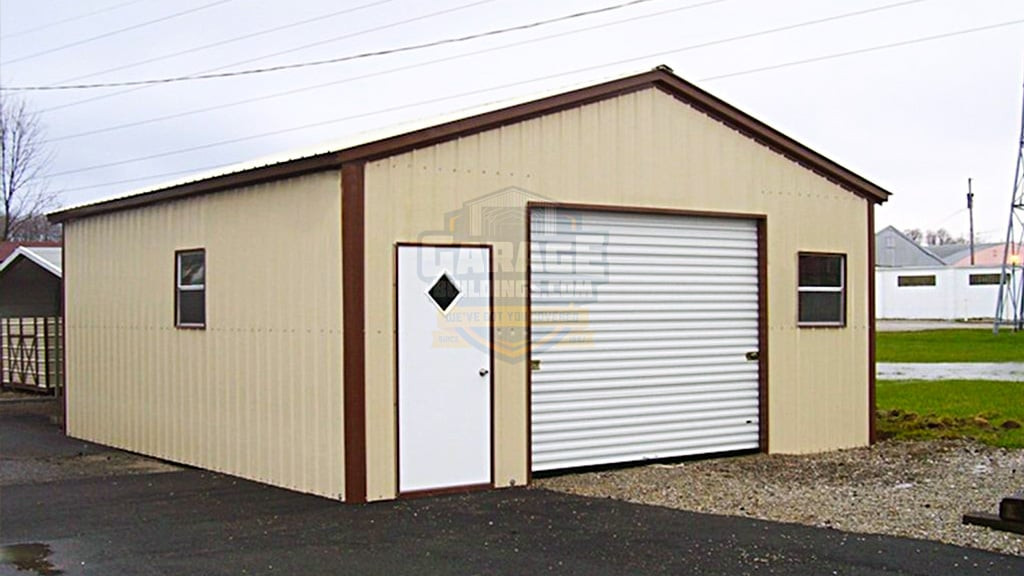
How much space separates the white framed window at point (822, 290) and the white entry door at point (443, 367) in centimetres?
437

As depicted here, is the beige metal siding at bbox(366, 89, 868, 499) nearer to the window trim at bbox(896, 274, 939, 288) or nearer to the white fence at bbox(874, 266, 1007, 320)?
the white fence at bbox(874, 266, 1007, 320)

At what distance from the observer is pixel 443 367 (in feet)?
35.2

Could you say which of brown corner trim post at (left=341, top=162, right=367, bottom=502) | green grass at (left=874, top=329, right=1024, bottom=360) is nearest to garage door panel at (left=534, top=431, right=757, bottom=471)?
brown corner trim post at (left=341, top=162, right=367, bottom=502)

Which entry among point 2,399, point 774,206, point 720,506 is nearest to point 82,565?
point 720,506

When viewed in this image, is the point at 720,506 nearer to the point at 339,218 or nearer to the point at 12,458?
the point at 339,218

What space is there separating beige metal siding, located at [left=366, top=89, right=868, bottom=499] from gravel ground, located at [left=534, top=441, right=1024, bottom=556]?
69 centimetres

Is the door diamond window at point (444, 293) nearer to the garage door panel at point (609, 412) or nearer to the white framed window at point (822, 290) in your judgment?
the garage door panel at point (609, 412)

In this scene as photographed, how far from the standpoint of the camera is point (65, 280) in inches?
634

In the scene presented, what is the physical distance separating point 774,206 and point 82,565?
8338mm

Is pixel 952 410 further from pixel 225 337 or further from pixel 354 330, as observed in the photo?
pixel 225 337

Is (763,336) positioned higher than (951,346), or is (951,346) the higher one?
(763,336)

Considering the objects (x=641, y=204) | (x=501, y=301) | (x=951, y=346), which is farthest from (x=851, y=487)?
(x=951, y=346)

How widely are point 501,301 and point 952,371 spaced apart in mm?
16143

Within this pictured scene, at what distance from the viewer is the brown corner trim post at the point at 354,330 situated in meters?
10.2
